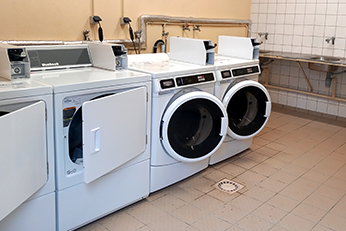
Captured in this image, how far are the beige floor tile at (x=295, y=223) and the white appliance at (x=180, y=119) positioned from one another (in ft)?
2.53

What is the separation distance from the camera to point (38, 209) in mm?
1961

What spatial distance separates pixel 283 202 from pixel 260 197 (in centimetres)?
17

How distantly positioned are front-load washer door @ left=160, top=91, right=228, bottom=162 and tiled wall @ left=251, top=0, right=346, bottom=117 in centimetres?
271

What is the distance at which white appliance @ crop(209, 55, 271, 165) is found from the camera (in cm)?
304

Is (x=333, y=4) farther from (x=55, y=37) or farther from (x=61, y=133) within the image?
(x=61, y=133)

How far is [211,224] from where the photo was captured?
234 cm

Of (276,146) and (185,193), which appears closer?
(185,193)

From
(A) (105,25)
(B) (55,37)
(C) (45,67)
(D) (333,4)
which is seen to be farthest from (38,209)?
(D) (333,4)

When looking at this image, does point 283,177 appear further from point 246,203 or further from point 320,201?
point 246,203

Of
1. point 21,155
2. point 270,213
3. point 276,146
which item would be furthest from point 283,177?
point 21,155

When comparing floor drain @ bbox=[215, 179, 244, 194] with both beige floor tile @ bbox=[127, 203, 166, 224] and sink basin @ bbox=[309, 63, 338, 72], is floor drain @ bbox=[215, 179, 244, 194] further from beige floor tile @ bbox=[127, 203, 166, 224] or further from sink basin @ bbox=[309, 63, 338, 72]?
→ sink basin @ bbox=[309, 63, 338, 72]

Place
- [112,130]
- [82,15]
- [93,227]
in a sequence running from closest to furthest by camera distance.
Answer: [112,130] → [93,227] → [82,15]

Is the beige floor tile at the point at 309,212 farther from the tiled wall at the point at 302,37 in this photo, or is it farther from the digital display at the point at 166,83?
the tiled wall at the point at 302,37

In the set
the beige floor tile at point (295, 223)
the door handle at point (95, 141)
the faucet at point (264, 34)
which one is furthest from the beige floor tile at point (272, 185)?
the faucet at point (264, 34)
